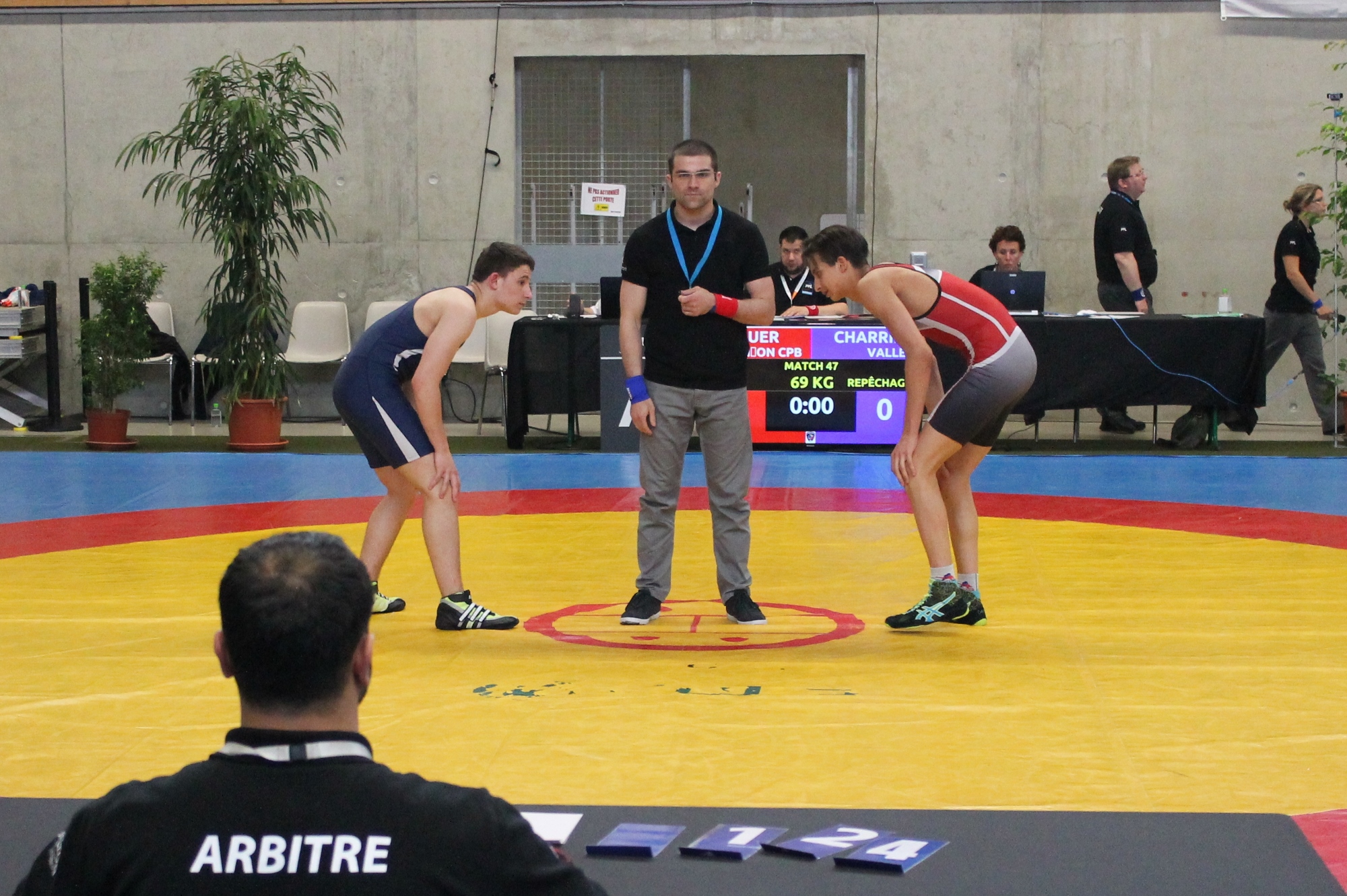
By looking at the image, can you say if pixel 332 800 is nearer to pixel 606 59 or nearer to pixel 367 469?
pixel 367 469

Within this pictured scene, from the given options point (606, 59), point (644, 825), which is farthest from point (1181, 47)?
Result: point (644, 825)

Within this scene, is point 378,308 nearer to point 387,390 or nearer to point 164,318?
point 164,318

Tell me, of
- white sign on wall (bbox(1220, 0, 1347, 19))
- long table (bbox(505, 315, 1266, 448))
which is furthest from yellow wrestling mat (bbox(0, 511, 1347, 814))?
white sign on wall (bbox(1220, 0, 1347, 19))

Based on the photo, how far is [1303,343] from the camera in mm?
9602

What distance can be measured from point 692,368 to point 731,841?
2.32 m

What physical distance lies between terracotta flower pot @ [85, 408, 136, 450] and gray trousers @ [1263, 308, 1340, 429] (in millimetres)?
7372

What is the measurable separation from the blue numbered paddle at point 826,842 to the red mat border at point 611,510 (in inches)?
152

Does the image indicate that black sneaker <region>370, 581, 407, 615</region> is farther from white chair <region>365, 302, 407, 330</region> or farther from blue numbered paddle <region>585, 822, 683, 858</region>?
white chair <region>365, 302, 407, 330</region>

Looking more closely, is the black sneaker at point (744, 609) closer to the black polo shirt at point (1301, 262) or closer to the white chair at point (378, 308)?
the black polo shirt at point (1301, 262)

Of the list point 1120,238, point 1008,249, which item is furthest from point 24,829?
point 1120,238

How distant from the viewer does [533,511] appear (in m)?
6.67

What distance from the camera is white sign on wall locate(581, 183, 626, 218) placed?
11203 millimetres

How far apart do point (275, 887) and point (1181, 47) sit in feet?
36.4

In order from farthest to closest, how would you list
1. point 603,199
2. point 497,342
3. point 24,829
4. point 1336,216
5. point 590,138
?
point 590,138 → point 603,199 → point 497,342 → point 1336,216 → point 24,829
